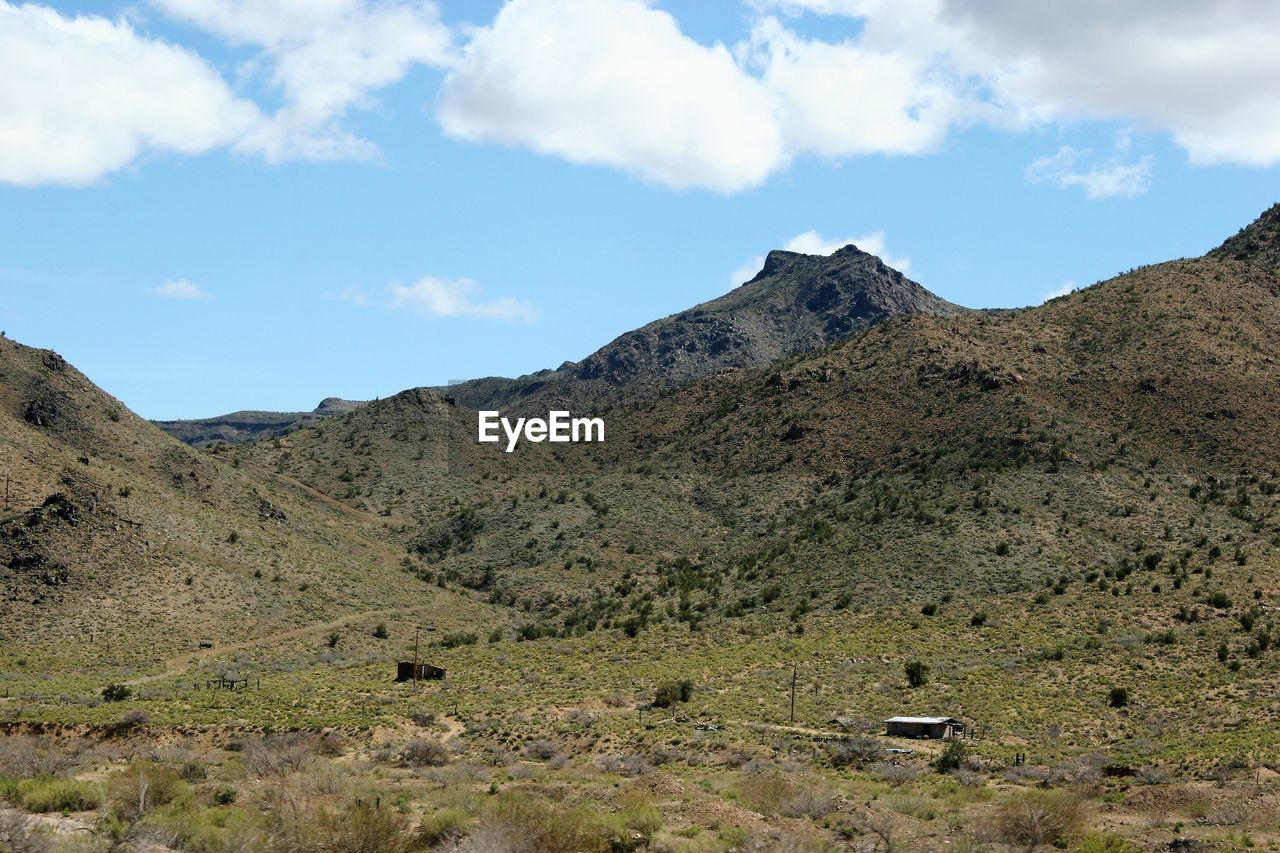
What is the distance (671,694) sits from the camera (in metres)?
60.6

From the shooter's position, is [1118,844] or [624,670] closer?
[1118,844]

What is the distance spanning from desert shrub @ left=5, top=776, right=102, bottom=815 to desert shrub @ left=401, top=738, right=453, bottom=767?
43.3ft

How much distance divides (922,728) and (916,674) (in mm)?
9685

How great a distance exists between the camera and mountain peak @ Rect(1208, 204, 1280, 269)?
13162 centimetres

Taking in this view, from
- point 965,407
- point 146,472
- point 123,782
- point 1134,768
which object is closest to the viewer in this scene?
point 123,782

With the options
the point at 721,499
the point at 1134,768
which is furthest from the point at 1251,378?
the point at 1134,768

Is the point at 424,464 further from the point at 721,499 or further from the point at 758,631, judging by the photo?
the point at 758,631

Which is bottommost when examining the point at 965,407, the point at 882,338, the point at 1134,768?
the point at 1134,768

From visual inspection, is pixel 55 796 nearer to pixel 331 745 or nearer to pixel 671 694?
pixel 331 745

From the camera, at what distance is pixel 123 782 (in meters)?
36.1

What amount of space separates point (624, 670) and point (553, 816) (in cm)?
3925

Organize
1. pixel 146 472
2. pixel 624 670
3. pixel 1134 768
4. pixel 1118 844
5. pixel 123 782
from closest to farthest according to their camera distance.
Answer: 1. pixel 1118 844
2. pixel 123 782
3. pixel 1134 768
4. pixel 624 670
5. pixel 146 472

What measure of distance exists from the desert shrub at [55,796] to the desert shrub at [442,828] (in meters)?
9.79

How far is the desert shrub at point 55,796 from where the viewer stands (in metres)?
34.0
